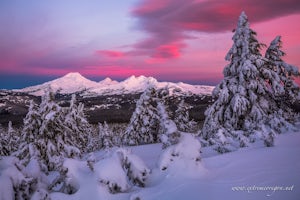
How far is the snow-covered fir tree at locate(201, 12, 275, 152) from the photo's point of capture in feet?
64.2

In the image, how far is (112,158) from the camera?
816 cm

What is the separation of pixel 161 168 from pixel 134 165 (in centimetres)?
89

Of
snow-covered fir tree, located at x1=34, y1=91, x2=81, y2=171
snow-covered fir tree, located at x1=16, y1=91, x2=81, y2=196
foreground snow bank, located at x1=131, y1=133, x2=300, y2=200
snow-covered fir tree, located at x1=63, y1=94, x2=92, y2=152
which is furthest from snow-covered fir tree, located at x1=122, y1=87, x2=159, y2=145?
foreground snow bank, located at x1=131, y1=133, x2=300, y2=200

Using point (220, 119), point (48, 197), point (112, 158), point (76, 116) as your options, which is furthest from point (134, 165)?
point (76, 116)

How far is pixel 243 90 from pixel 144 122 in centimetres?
1706

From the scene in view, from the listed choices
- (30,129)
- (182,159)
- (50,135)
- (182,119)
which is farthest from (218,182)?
(182,119)

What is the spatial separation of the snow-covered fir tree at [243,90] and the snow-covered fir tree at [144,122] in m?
14.1

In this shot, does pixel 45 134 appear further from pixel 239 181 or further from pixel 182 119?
pixel 182 119

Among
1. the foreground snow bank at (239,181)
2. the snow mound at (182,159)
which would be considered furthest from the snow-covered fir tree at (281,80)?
the snow mound at (182,159)

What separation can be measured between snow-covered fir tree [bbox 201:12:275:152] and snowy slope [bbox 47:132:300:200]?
980 cm

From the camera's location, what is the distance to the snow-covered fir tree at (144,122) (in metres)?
34.6

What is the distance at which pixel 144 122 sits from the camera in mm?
34812

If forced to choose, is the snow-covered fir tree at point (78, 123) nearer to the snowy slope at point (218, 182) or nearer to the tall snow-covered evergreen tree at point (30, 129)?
the tall snow-covered evergreen tree at point (30, 129)

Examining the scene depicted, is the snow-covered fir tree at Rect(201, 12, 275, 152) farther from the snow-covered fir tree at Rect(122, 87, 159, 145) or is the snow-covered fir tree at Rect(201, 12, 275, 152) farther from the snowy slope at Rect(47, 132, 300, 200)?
the snow-covered fir tree at Rect(122, 87, 159, 145)
